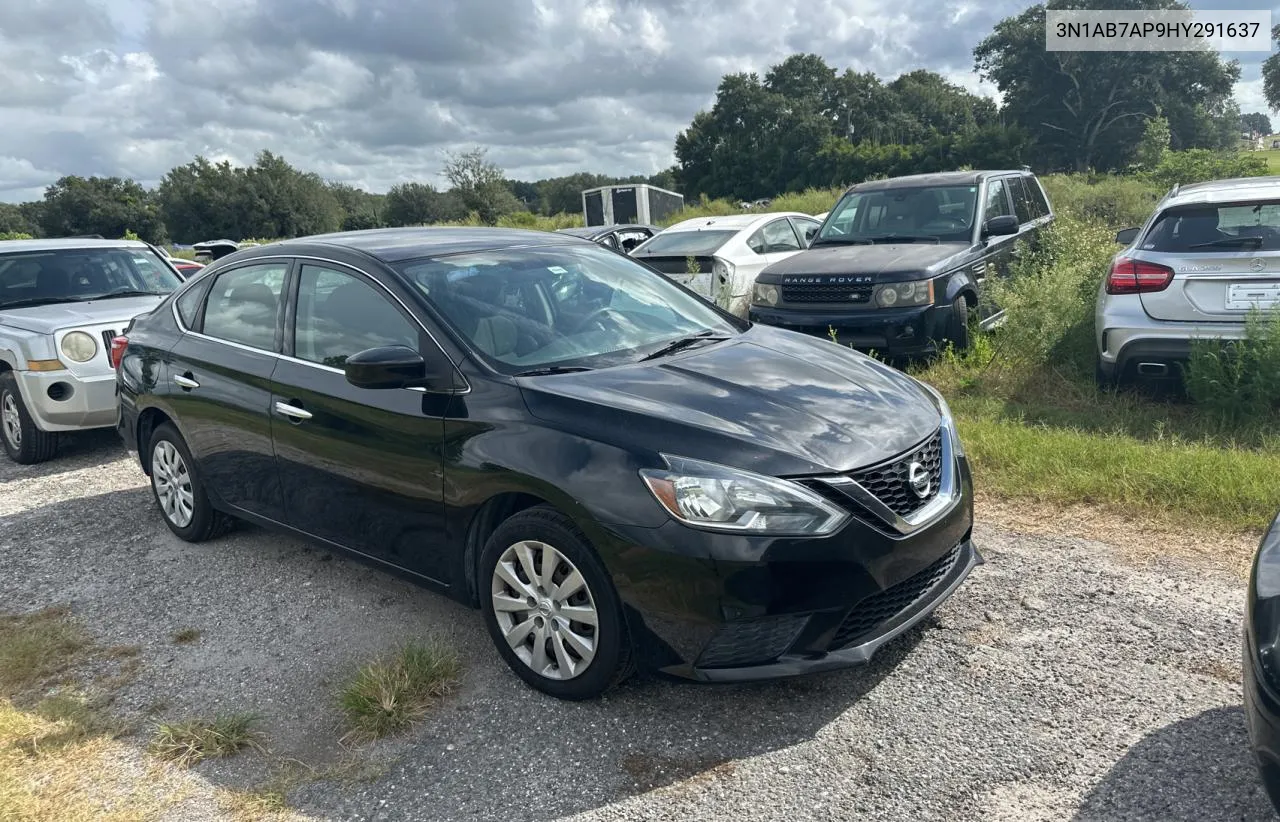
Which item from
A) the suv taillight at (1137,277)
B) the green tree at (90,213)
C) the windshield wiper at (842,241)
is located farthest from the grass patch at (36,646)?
the green tree at (90,213)

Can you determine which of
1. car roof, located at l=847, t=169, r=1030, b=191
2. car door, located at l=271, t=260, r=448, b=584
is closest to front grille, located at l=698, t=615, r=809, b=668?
car door, located at l=271, t=260, r=448, b=584

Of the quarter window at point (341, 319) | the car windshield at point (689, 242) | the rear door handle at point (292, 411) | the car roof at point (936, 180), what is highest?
the car roof at point (936, 180)

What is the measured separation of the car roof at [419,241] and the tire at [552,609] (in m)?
1.51

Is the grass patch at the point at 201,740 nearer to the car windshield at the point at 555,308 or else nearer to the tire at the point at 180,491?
the car windshield at the point at 555,308

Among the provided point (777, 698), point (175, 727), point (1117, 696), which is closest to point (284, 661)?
point (175, 727)

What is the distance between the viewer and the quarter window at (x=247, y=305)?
4.43 metres

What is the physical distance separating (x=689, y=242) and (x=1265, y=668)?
8.81m

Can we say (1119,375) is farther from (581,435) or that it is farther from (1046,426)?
(581,435)

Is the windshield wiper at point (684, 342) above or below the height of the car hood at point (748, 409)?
above

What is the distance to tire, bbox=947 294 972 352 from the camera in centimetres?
763

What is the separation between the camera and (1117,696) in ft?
10.3

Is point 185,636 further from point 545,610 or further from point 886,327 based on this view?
point 886,327

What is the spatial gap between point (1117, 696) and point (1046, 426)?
3.46 meters

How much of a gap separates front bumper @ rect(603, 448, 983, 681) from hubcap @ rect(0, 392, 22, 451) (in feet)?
20.9
